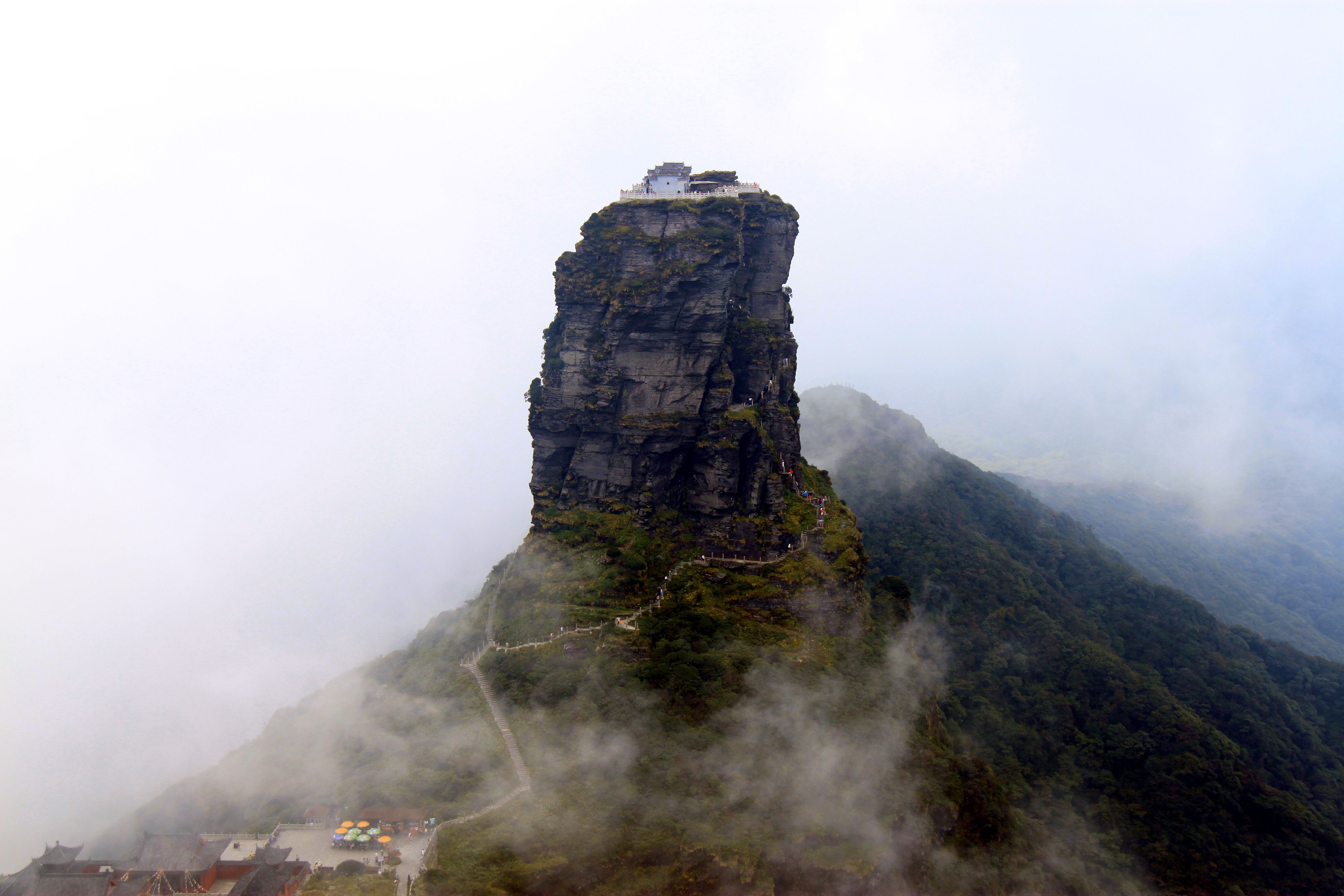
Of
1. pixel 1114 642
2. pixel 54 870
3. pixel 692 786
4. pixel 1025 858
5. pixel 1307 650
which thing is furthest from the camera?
pixel 1307 650

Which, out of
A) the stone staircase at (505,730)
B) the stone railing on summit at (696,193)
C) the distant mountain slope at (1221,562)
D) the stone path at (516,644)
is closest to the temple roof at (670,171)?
the stone railing on summit at (696,193)

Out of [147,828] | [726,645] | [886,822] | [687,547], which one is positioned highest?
[687,547]

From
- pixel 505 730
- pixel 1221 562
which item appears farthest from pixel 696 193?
pixel 1221 562

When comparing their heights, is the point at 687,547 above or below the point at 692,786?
above

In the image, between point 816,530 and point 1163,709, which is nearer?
point 816,530

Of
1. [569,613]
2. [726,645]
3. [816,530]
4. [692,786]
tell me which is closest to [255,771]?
[569,613]

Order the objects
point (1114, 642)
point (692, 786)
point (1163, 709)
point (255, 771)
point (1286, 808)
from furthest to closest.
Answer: point (1114, 642) < point (1163, 709) < point (1286, 808) < point (255, 771) < point (692, 786)

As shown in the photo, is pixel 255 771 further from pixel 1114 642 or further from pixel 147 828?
pixel 1114 642
